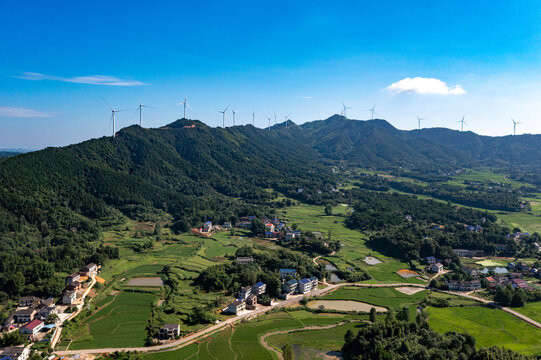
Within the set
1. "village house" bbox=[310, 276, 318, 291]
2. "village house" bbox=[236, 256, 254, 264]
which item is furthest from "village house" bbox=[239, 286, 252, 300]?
"village house" bbox=[236, 256, 254, 264]

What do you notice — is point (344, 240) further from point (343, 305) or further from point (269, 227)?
point (343, 305)

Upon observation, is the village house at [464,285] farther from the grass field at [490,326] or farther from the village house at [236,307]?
the village house at [236,307]

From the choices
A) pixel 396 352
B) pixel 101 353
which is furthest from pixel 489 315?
pixel 101 353

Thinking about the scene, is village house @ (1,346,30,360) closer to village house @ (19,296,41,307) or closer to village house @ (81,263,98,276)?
village house @ (19,296,41,307)

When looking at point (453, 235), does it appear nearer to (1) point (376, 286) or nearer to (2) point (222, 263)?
(1) point (376, 286)

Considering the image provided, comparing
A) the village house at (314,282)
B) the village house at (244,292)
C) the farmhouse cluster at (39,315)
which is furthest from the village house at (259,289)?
the farmhouse cluster at (39,315)

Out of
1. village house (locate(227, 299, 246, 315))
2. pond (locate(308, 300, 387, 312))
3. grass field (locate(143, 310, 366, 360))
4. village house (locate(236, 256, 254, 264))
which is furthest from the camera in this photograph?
village house (locate(236, 256, 254, 264))
